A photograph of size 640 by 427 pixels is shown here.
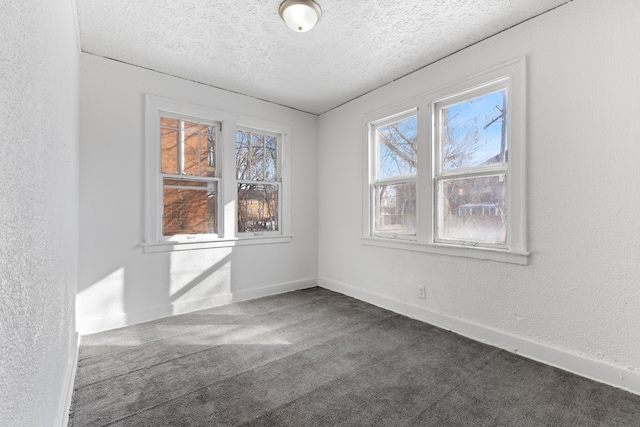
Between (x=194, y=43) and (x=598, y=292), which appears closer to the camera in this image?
(x=598, y=292)

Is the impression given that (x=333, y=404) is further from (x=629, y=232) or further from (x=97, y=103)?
(x=97, y=103)

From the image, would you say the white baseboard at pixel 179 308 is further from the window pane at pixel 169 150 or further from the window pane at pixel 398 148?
the window pane at pixel 398 148

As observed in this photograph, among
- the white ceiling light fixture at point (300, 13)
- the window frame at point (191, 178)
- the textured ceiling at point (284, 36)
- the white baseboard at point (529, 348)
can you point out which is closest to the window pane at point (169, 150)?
the window frame at point (191, 178)

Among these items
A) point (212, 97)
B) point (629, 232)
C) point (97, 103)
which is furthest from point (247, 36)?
point (629, 232)

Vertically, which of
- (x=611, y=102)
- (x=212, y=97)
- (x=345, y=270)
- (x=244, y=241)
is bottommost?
(x=345, y=270)

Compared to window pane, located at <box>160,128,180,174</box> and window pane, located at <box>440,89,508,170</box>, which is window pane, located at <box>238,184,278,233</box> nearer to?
window pane, located at <box>160,128,180,174</box>

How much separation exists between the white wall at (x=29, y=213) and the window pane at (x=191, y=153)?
200cm

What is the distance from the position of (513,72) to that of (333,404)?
9.14 feet

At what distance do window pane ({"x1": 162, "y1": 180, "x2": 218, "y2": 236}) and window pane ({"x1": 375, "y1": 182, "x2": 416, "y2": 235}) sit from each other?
2005 mm

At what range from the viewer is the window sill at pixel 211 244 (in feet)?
10.2

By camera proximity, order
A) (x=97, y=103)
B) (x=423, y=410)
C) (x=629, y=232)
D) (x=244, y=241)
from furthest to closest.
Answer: (x=244, y=241)
(x=97, y=103)
(x=629, y=232)
(x=423, y=410)

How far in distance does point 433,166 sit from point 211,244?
8.52 ft

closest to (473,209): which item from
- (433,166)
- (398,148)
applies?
(433,166)

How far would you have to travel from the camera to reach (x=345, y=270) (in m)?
4.02
